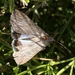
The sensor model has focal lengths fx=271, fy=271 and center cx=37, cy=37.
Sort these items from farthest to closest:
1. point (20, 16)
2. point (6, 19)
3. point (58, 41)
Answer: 1. point (58, 41)
2. point (6, 19)
3. point (20, 16)

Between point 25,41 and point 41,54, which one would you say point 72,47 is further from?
point 25,41

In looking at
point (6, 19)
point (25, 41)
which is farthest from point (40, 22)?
point (25, 41)

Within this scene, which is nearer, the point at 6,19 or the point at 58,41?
the point at 6,19

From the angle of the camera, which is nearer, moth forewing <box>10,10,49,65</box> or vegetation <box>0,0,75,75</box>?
moth forewing <box>10,10,49,65</box>

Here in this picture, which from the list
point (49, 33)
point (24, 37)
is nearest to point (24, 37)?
point (24, 37)

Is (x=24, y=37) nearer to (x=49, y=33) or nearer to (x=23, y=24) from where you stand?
(x=23, y=24)

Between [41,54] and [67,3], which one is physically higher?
[67,3]
